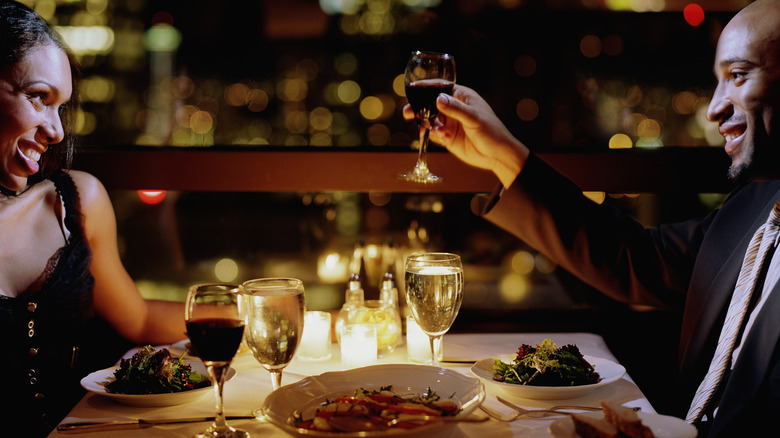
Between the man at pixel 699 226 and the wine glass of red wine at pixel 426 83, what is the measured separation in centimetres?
4

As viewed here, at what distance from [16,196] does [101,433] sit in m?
0.92

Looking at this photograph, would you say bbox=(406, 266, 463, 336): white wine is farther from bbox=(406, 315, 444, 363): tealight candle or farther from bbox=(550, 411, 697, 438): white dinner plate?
bbox=(550, 411, 697, 438): white dinner plate

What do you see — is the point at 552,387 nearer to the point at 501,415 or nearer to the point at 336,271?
the point at 501,415

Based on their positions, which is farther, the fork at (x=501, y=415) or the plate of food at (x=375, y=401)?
the fork at (x=501, y=415)

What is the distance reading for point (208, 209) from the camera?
682cm

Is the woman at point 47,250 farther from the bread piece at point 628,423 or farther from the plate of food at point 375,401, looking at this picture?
the bread piece at point 628,423

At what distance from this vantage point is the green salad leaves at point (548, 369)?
1.36m

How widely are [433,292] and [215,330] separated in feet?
1.56

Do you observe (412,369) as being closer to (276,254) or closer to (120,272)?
(120,272)

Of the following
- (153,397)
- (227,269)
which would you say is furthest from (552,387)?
(227,269)

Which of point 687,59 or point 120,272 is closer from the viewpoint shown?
point 120,272

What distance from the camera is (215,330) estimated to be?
1.16m

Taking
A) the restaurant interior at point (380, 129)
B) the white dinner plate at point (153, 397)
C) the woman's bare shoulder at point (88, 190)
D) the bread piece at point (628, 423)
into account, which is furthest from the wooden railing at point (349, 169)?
the bread piece at point (628, 423)

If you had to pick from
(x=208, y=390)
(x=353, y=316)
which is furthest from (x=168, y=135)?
(x=208, y=390)
